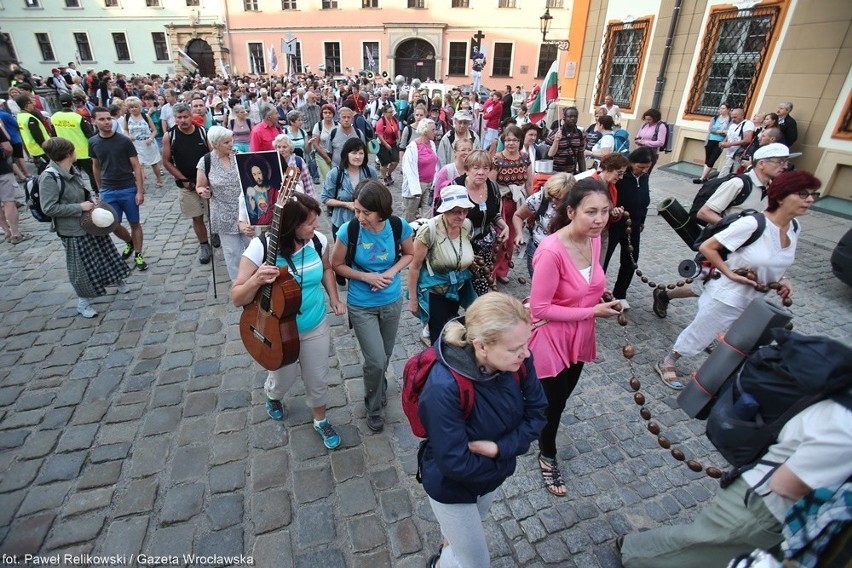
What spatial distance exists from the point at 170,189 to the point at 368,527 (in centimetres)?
1040

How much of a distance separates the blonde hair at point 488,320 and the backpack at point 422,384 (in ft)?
0.42

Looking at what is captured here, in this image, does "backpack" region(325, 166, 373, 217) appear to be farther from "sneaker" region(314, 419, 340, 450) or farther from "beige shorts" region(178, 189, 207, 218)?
"sneaker" region(314, 419, 340, 450)

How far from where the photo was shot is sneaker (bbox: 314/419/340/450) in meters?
3.51

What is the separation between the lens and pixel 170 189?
10.7 meters

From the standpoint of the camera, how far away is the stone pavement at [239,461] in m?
2.82

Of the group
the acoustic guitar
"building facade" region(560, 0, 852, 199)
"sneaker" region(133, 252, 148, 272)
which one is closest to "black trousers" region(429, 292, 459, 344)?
the acoustic guitar

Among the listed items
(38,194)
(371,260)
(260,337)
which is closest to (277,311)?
(260,337)

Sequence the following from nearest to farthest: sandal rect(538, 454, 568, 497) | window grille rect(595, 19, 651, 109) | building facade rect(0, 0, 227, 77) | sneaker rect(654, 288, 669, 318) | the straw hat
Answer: sandal rect(538, 454, 568, 497) < the straw hat < sneaker rect(654, 288, 669, 318) < window grille rect(595, 19, 651, 109) < building facade rect(0, 0, 227, 77)

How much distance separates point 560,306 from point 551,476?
1.36 m

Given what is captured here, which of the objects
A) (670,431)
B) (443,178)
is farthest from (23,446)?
(670,431)

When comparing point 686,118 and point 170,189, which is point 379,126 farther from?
point 686,118

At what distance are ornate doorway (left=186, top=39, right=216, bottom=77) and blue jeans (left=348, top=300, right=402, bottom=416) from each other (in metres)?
48.1

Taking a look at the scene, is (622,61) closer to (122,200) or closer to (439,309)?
(439,309)

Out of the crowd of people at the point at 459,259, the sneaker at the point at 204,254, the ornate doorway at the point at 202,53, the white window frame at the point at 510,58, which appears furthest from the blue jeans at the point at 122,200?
the ornate doorway at the point at 202,53
